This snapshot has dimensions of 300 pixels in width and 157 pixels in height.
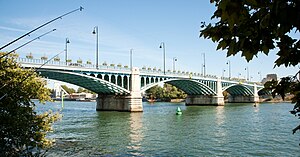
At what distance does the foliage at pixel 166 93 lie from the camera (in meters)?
143

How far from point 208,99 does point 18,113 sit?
292 ft

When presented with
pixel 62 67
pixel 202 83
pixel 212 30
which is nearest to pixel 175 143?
pixel 212 30

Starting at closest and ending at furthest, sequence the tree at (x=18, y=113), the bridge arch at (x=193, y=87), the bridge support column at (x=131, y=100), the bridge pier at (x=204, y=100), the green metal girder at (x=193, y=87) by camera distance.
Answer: the tree at (x=18, y=113) → the bridge support column at (x=131, y=100) → the bridge arch at (x=193, y=87) → the green metal girder at (x=193, y=87) → the bridge pier at (x=204, y=100)

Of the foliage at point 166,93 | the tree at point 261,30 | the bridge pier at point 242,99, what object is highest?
the tree at point 261,30

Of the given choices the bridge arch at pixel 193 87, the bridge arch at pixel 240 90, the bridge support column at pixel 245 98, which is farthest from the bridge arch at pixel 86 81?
the bridge support column at pixel 245 98

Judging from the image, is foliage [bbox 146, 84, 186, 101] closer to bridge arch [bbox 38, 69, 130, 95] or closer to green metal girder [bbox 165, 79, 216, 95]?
green metal girder [bbox 165, 79, 216, 95]

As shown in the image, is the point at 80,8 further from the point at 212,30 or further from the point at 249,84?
the point at 249,84

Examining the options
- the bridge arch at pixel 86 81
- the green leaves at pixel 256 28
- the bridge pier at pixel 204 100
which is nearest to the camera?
the green leaves at pixel 256 28

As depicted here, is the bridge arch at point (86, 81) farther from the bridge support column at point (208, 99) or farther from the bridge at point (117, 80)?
the bridge support column at point (208, 99)

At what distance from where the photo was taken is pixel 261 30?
3139 mm

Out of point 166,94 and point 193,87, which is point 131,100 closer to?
point 193,87

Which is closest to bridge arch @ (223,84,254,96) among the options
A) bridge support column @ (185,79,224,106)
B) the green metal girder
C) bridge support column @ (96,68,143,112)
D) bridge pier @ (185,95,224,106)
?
bridge support column @ (185,79,224,106)

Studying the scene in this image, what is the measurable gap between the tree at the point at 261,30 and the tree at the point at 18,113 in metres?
9.59

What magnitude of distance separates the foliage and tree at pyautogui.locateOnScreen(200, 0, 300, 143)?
13896 cm
